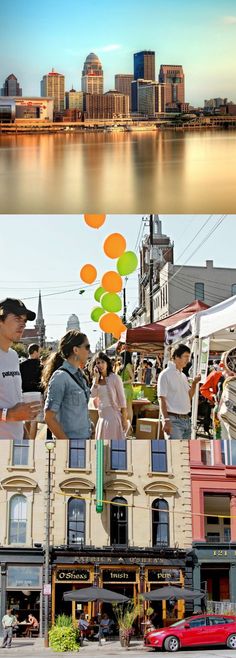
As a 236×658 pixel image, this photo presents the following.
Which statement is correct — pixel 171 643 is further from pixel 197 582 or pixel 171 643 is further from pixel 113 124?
pixel 113 124

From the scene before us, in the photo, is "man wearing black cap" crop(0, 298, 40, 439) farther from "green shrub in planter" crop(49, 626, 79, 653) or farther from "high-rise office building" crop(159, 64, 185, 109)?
"high-rise office building" crop(159, 64, 185, 109)

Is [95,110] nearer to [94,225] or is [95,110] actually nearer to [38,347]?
[94,225]

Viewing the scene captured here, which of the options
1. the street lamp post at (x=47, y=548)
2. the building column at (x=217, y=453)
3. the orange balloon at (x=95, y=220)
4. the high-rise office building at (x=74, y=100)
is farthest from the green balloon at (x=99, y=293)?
the high-rise office building at (x=74, y=100)

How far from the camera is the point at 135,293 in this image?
315 cm

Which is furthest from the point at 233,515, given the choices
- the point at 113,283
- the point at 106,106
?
the point at 106,106

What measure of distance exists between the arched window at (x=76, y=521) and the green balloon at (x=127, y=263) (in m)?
0.89

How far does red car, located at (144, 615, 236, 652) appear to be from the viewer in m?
3.30

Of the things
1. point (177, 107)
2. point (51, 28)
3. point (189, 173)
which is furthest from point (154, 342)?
point (51, 28)

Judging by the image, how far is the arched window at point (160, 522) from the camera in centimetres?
336

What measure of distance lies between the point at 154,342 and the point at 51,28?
7.27ft

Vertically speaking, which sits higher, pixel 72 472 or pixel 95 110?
pixel 95 110

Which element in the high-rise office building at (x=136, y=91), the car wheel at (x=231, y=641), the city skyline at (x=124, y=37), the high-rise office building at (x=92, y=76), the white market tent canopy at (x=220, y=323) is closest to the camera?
the white market tent canopy at (x=220, y=323)

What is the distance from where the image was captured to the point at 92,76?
4.29 meters

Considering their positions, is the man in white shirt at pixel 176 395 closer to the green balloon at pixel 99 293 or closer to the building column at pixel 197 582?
the green balloon at pixel 99 293
